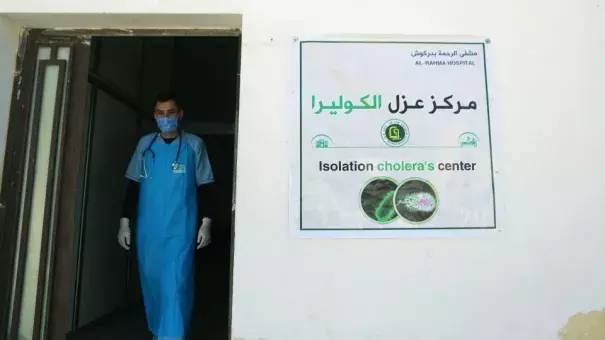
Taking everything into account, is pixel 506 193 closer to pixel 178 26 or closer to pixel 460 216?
pixel 460 216

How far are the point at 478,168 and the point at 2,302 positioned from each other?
255 centimetres

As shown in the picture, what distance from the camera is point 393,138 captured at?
7.50 ft

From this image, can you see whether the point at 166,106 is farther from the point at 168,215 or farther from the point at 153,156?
the point at 168,215

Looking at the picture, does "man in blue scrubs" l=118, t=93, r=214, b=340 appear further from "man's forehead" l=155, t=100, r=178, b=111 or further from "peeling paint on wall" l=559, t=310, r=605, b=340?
"peeling paint on wall" l=559, t=310, r=605, b=340

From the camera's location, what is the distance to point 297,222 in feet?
7.27

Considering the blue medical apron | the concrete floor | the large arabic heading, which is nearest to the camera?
the large arabic heading

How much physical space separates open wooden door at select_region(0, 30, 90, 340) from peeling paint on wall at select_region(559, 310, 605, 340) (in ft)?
8.43

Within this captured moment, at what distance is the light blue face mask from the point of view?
297 cm

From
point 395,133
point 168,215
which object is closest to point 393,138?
point 395,133

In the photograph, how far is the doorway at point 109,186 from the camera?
245cm

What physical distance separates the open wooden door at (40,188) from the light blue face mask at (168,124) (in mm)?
532

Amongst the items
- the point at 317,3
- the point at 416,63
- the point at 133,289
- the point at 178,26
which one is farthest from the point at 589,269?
the point at 133,289

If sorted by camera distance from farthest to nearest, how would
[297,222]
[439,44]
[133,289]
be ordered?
1. [133,289]
2. [439,44]
3. [297,222]

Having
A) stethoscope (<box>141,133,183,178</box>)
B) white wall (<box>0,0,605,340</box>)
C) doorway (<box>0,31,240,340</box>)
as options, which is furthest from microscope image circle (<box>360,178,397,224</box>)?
stethoscope (<box>141,133,183,178</box>)
